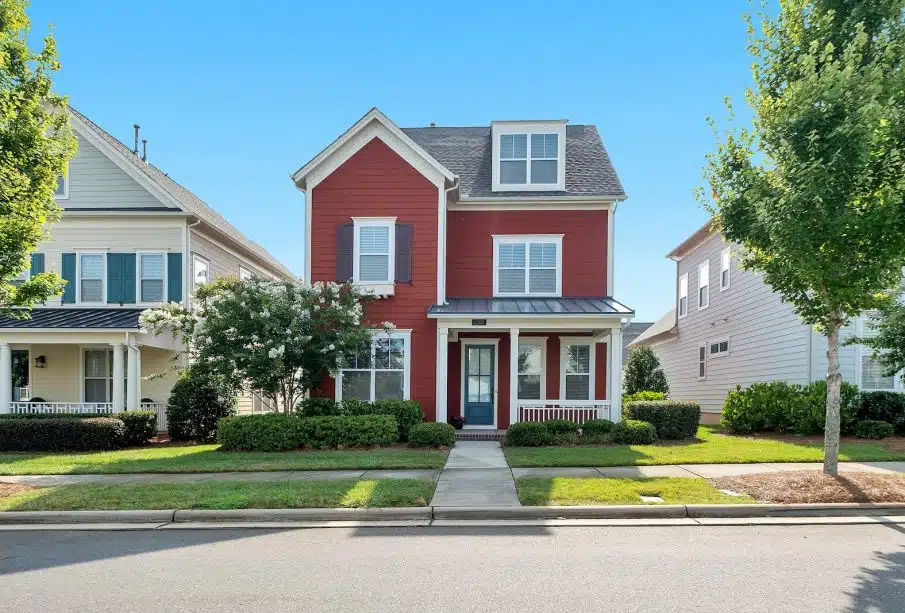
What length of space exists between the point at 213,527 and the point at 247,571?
2.19 metres

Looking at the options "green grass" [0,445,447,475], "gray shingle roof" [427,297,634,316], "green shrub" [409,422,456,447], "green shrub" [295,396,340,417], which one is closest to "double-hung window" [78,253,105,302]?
"green grass" [0,445,447,475]

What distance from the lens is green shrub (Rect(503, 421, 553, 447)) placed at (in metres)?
14.8

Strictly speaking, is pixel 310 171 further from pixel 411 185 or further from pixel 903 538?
pixel 903 538

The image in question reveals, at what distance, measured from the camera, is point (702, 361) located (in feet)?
83.8

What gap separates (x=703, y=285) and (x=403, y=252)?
1422 cm

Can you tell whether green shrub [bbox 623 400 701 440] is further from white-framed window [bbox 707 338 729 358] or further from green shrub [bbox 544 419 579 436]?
white-framed window [bbox 707 338 729 358]

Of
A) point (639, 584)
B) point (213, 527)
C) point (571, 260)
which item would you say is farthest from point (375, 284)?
point (639, 584)

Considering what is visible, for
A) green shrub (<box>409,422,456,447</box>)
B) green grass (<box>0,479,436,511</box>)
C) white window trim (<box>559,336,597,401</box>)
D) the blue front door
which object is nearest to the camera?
green grass (<box>0,479,436,511</box>)

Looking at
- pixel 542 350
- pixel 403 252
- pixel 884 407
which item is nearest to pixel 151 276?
pixel 403 252

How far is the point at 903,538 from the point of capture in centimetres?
709

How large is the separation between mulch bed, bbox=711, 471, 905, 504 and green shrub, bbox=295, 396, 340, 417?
925cm

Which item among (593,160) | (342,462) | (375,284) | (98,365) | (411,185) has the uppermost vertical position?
(593,160)

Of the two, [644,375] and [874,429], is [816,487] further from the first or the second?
[644,375]

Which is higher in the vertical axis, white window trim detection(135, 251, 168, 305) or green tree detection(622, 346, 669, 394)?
white window trim detection(135, 251, 168, 305)
